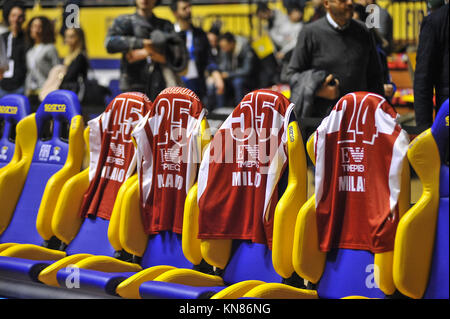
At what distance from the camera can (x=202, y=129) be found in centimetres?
347

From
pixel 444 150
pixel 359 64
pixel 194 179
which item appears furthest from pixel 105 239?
pixel 444 150

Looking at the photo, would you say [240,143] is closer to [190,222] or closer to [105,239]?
[190,222]

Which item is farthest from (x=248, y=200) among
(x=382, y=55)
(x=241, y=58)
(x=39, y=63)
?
(x=241, y=58)

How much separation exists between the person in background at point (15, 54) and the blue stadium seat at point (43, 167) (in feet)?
5.77

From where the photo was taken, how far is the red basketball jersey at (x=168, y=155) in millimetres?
3514

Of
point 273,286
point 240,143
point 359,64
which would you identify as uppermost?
point 359,64

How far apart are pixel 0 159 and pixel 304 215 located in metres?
2.14

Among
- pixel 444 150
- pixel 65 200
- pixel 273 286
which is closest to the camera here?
pixel 444 150

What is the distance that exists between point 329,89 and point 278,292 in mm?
1240

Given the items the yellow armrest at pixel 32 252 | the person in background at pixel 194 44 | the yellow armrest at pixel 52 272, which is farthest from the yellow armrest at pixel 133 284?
the person in background at pixel 194 44

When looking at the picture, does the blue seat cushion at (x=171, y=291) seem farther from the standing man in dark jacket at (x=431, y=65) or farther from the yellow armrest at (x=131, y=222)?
the standing man in dark jacket at (x=431, y=65)

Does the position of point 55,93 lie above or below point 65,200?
above

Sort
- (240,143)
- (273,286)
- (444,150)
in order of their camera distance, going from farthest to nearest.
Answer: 1. (240,143)
2. (273,286)
3. (444,150)

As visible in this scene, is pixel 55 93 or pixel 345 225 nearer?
pixel 345 225
